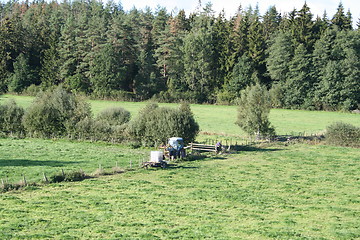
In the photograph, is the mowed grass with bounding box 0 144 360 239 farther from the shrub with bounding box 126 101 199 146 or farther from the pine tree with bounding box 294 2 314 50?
the pine tree with bounding box 294 2 314 50

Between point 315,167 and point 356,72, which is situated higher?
point 356,72

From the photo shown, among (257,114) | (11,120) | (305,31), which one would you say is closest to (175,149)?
(257,114)

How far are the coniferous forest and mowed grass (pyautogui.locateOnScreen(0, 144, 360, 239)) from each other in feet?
226

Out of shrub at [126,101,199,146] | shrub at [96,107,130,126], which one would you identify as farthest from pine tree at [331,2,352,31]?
shrub at [126,101,199,146]

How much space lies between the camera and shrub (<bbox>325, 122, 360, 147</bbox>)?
5712 cm

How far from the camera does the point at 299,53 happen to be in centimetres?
10762

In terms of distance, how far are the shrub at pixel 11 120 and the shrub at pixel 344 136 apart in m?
43.3

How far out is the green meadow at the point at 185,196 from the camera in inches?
886

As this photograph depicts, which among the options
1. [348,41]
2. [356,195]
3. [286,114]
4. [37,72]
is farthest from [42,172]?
[37,72]

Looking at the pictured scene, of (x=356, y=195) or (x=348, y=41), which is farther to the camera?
(x=348, y=41)

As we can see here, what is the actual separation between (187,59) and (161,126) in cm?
7180

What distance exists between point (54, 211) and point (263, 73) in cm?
10090

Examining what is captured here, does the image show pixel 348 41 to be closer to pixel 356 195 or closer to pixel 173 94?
pixel 173 94

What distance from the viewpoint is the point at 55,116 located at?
58906 millimetres
